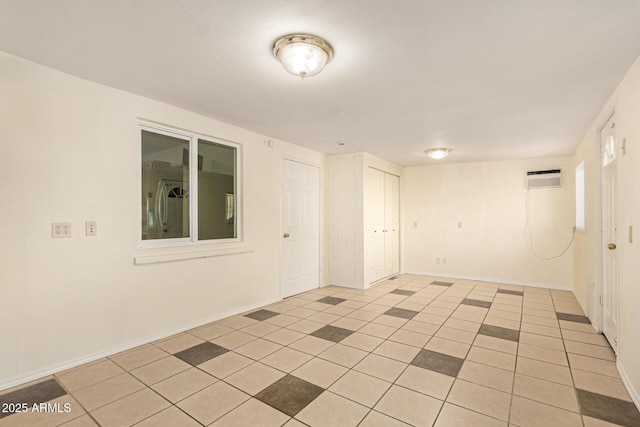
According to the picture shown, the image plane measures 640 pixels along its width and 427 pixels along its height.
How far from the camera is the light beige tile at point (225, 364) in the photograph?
8.11ft

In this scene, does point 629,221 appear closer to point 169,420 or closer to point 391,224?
point 169,420

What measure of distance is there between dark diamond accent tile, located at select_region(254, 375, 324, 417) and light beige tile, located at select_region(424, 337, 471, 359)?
1291 mm

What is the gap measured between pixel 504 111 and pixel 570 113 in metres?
0.71

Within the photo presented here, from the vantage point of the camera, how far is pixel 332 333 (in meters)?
3.31

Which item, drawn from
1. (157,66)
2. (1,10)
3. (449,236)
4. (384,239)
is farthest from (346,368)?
(449,236)

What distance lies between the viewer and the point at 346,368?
2.54 metres

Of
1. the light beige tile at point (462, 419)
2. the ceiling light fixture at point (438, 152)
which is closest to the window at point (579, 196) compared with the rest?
the ceiling light fixture at point (438, 152)

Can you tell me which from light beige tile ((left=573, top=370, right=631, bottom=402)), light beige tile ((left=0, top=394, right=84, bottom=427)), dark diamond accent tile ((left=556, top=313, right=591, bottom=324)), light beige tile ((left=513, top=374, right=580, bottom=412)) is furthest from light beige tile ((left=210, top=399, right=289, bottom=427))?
dark diamond accent tile ((left=556, top=313, right=591, bottom=324))

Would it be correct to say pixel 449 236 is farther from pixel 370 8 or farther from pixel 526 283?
pixel 370 8

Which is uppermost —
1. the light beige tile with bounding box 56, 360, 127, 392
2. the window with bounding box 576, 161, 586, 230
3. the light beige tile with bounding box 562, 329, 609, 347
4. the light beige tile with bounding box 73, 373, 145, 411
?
the window with bounding box 576, 161, 586, 230

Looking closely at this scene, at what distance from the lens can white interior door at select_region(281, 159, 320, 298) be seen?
187 inches

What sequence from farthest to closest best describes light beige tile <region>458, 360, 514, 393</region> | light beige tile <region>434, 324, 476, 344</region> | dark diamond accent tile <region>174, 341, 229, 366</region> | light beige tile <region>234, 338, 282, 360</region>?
light beige tile <region>434, 324, 476, 344</region>, light beige tile <region>234, 338, 282, 360</region>, dark diamond accent tile <region>174, 341, 229, 366</region>, light beige tile <region>458, 360, 514, 393</region>

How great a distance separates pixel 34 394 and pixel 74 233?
116 centimetres

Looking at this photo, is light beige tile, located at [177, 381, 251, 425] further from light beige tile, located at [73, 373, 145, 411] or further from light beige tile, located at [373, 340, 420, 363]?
light beige tile, located at [373, 340, 420, 363]
